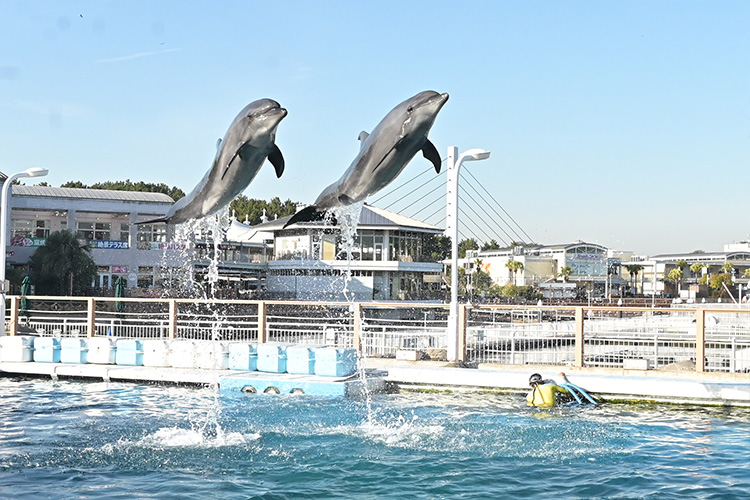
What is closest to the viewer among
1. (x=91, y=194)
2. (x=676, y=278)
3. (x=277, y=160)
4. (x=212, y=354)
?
(x=277, y=160)

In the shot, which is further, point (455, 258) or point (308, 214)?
point (455, 258)

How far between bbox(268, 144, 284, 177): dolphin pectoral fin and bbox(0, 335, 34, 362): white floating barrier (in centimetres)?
1444

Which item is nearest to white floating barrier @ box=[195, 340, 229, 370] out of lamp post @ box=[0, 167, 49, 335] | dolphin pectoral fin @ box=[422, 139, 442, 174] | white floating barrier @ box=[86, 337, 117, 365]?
white floating barrier @ box=[86, 337, 117, 365]

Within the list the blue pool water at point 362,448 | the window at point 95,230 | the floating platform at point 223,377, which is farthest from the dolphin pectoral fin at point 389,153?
the window at point 95,230

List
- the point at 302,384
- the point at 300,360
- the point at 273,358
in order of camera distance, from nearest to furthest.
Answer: the point at 302,384
the point at 300,360
the point at 273,358

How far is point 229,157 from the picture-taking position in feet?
31.1

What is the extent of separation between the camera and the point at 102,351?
21078 mm

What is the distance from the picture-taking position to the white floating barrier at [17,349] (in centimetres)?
2128

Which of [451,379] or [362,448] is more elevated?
[451,379]

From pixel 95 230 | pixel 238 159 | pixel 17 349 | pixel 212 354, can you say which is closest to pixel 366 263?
pixel 95 230

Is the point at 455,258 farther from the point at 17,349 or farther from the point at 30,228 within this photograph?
the point at 30,228

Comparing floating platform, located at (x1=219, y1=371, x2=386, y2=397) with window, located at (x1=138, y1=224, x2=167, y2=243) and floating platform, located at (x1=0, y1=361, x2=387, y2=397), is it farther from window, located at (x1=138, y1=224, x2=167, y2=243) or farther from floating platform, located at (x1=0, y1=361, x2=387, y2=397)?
window, located at (x1=138, y1=224, x2=167, y2=243)

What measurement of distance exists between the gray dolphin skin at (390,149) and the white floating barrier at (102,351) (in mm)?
12773

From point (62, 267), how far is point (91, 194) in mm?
11738
